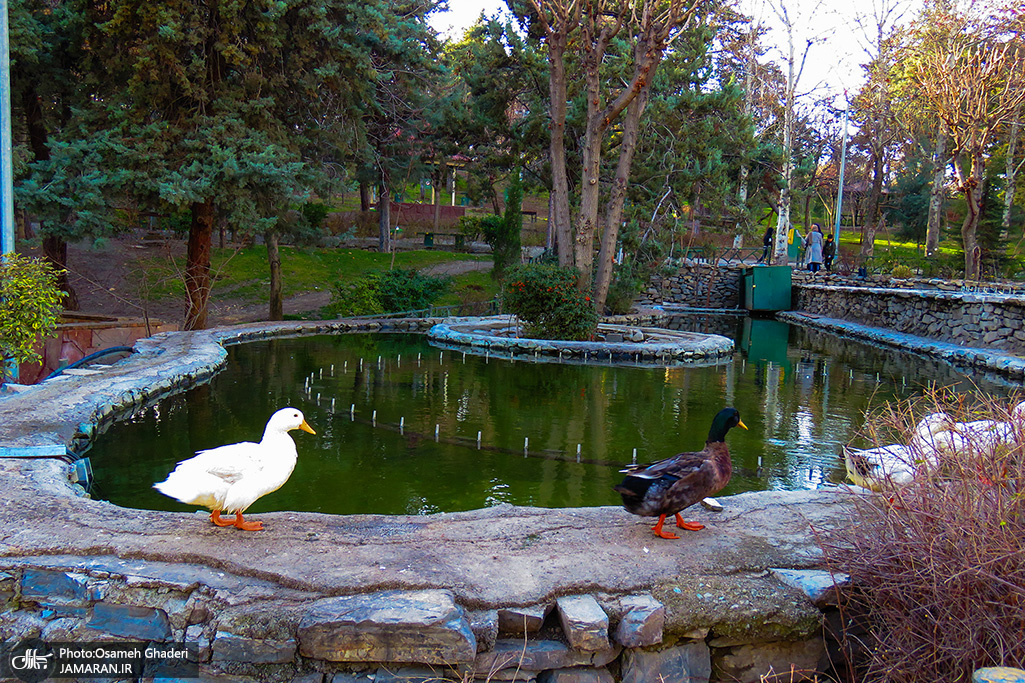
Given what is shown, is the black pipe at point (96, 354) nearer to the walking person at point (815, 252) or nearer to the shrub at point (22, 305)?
the shrub at point (22, 305)

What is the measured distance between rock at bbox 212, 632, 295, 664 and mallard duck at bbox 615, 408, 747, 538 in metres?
1.97

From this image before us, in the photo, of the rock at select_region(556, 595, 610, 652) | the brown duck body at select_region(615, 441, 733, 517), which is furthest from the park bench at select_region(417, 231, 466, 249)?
the rock at select_region(556, 595, 610, 652)

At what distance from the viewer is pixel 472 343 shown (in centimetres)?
1555

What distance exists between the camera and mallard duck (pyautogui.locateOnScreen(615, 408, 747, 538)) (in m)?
4.20

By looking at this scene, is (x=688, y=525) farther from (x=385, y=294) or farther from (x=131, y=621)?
(x=385, y=294)

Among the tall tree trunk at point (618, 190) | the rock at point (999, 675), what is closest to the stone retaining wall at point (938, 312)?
the tall tree trunk at point (618, 190)

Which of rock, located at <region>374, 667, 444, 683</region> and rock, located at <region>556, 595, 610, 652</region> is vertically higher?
rock, located at <region>556, 595, 610, 652</region>

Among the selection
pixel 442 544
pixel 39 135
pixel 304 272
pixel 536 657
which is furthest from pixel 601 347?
pixel 304 272

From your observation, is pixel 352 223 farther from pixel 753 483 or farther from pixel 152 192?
pixel 753 483

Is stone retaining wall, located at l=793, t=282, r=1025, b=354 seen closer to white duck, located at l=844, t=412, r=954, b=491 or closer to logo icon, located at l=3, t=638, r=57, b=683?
white duck, located at l=844, t=412, r=954, b=491

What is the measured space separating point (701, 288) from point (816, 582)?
26854mm

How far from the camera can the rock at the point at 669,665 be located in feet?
11.7

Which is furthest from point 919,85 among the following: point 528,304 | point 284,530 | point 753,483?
point 284,530

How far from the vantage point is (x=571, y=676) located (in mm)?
3504
